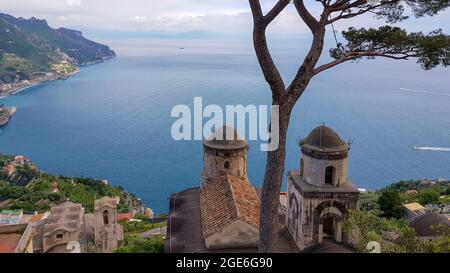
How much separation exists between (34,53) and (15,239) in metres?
139

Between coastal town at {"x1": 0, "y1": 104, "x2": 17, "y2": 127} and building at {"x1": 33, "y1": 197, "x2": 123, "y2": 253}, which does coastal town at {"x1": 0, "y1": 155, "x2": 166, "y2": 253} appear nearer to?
building at {"x1": 33, "y1": 197, "x2": 123, "y2": 253}

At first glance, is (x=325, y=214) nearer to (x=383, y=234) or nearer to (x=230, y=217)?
(x=230, y=217)

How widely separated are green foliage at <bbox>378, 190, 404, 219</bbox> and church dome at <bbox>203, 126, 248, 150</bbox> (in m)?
20.8

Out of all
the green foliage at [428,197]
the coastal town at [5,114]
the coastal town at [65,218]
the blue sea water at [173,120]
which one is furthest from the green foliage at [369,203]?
the coastal town at [5,114]

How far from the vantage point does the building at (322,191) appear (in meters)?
11.6

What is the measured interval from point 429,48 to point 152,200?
43627 millimetres

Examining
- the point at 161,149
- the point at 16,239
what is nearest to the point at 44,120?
the point at 161,149

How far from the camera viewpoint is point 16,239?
39.6 feet

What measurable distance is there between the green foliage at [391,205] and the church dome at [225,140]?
2079 cm

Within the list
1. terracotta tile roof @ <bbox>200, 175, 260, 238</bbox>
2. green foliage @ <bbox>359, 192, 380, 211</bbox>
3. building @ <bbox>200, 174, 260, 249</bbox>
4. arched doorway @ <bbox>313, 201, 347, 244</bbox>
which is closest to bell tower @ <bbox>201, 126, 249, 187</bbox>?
terracotta tile roof @ <bbox>200, 175, 260, 238</bbox>

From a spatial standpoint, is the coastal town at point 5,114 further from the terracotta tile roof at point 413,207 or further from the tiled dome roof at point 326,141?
the tiled dome roof at point 326,141

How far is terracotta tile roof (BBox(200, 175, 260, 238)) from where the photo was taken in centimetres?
A: 1145

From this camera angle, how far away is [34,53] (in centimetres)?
13475
